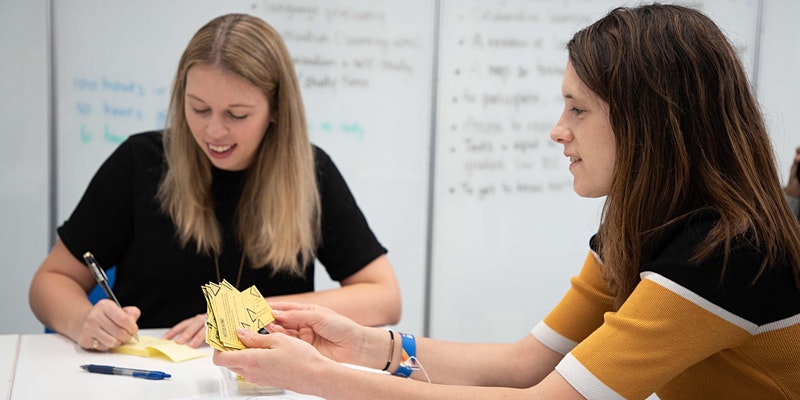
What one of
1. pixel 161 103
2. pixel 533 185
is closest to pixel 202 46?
pixel 161 103

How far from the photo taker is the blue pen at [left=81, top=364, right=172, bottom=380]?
4.83 ft

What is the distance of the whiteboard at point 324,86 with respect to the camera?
3059 mm

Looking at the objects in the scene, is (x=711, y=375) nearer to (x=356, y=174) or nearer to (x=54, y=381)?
(x=54, y=381)

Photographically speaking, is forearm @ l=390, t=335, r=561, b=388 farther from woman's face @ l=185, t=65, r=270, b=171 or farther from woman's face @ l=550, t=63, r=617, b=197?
woman's face @ l=185, t=65, r=270, b=171

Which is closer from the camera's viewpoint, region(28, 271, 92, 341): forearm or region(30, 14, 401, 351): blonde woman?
region(28, 271, 92, 341): forearm

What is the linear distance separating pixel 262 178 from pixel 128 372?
0.75 m

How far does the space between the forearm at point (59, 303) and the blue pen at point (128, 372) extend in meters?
0.24

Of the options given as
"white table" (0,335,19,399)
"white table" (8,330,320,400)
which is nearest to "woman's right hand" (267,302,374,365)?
"white table" (8,330,320,400)

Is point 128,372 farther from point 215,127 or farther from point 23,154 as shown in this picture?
point 23,154

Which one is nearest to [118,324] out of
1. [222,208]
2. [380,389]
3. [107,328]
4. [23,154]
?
[107,328]

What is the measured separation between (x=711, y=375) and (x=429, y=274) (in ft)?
7.83

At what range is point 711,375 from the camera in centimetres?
127

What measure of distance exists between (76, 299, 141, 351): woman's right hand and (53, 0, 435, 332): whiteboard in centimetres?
158

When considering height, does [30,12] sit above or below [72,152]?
above
